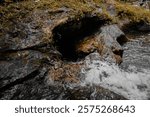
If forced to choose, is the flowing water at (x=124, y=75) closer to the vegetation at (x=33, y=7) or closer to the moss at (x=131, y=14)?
the vegetation at (x=33, y=7)

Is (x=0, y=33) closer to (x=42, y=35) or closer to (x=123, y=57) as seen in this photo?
(x=42, y=35)

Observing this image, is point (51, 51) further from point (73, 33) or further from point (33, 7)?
point (33, 7)

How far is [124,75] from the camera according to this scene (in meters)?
5.53

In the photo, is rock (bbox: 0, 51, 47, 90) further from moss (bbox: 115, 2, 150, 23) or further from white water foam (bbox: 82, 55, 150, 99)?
moss (bbox: 115, 2, 150, 23)

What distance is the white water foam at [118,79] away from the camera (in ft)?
16.3

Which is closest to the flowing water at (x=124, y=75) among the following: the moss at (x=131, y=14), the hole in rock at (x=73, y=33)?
the hole in rock at (x=73, y=33)

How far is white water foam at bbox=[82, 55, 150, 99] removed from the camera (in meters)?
4.98

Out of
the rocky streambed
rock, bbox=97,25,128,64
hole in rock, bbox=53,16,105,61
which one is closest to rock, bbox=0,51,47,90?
the rocky streambed

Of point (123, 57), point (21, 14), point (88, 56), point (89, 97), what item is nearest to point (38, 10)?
point (21, 14)

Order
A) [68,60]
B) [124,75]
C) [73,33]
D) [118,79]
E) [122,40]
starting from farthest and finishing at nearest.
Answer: [122,40] → [73,33] → [68,60] → [124,75] → [118,79]

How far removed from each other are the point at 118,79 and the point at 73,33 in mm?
1836

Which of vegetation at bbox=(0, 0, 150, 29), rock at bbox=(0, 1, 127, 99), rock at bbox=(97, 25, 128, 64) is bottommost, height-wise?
rock at bbox=(97, 25, 128, 64)

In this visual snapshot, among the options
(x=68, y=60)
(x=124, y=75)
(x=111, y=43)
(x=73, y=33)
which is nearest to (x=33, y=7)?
(x=73, y=33)

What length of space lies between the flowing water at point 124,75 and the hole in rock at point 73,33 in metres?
0.60
